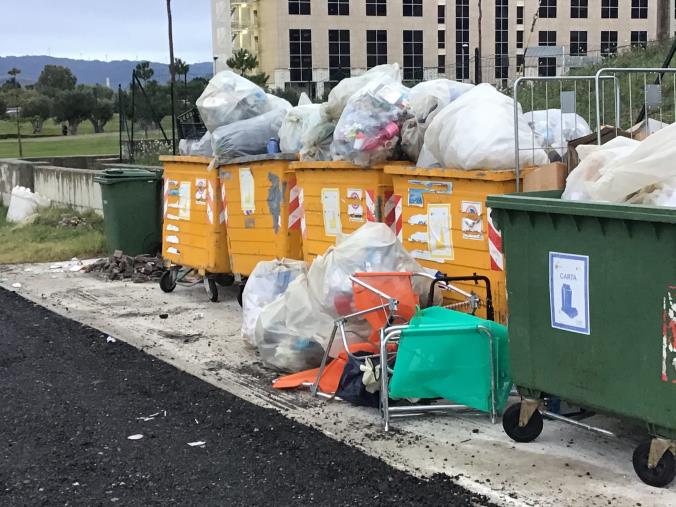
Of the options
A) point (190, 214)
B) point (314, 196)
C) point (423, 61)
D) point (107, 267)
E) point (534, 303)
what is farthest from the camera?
point (423, 61)

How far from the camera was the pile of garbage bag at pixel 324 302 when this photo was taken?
5.90 meters

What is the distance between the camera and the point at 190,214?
898cm

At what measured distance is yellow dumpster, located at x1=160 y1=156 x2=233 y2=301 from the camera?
8578 mm

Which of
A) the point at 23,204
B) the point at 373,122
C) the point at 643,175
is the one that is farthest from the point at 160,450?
the point at 23,204

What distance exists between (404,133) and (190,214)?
3026 mm

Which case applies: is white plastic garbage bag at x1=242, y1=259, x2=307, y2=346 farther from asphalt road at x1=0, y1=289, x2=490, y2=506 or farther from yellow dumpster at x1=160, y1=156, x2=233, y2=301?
yellow dumpster at x1=160, y1=156, x2=233, y2=301

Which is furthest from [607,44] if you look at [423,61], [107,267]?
[107,267]

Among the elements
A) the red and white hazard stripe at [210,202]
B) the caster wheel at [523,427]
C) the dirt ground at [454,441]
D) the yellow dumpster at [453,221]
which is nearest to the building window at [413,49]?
the red and white hazard stripe at [210,202]

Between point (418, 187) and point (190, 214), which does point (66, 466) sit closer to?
point (418, 187)

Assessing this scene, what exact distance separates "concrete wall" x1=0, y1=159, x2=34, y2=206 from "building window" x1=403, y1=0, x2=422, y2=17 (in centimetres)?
7797

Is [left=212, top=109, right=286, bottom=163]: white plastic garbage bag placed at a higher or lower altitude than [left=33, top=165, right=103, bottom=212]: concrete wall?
higher

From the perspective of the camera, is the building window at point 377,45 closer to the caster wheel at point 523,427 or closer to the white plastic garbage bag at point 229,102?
the white plastic garbage bag at point 229,102

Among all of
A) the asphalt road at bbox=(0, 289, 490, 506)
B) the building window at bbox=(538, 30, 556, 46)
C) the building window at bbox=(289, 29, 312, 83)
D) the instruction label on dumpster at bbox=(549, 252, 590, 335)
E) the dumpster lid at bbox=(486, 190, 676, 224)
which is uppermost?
the building window at bbox=(538, 30, 556, 46)

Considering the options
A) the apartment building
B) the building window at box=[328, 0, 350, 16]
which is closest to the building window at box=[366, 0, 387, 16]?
the apartment building
